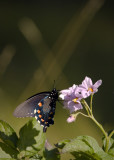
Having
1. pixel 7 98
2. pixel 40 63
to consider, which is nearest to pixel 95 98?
pixel 40 63

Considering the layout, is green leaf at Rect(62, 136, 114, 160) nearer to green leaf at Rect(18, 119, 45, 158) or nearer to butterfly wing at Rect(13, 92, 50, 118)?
green leaf at Rect(18, 119, 45, 158)

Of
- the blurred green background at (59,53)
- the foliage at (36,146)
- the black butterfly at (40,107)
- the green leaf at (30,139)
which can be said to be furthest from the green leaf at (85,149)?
the blurred green background at (59,53)

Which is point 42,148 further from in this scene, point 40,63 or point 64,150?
point 40,63

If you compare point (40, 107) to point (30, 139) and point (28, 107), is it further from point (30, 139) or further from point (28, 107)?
point (30, 139)

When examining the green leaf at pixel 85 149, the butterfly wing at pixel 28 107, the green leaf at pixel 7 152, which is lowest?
the green leaf at pixel 85 149

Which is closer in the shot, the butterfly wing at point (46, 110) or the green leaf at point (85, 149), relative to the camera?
the green leaf at point (85, 149)

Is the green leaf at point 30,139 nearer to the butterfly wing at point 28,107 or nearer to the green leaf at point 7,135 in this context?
the green leaf at point 7,135

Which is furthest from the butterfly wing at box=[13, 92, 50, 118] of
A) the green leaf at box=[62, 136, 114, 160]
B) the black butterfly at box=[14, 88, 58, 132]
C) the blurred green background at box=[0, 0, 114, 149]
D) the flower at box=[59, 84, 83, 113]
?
the blurred green background at box=[0, 0, 114, 149]
